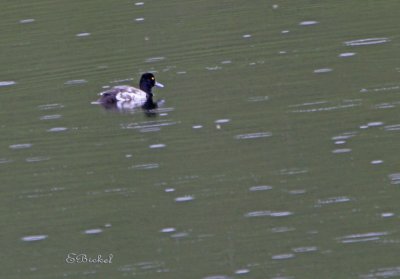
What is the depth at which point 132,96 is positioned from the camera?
2355 centimetres

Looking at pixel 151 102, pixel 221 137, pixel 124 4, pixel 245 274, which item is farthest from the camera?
pixel 124 4

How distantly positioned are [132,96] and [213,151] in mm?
4723

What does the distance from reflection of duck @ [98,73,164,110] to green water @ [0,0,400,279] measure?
11.1 inches

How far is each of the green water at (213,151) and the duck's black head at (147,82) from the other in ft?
1.02

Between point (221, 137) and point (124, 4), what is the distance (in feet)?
52.3

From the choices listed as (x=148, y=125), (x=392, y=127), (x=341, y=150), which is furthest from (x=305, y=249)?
(x=148, y=125)

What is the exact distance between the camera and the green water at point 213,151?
1500 cm

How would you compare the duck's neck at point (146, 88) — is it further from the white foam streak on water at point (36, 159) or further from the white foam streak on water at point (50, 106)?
the white foam streak on water at point (36, 159)

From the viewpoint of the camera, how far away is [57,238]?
16.0 m

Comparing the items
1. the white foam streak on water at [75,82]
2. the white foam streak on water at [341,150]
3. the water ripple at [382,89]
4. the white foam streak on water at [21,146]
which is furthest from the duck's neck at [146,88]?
the white foam streak on water at [341,150]

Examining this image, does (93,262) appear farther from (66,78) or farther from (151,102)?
(66,78)

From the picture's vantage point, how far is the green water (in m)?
15.0

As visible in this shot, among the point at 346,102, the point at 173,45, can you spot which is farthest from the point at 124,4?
the point at 346,102

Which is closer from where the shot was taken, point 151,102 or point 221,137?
point 221,137
